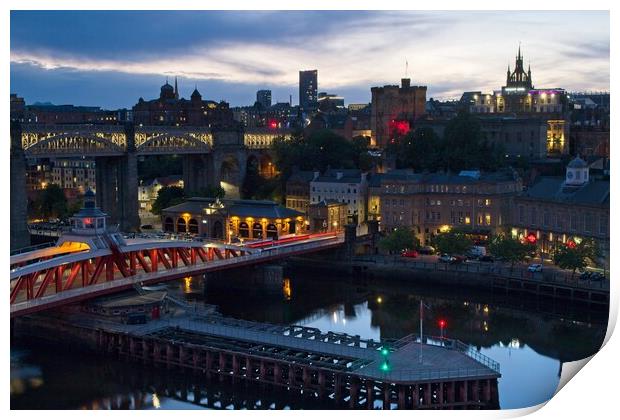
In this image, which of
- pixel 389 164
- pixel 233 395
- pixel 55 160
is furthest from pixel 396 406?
pixel 55 160

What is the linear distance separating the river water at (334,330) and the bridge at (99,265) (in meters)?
1.47

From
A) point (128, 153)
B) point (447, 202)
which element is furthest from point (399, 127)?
point (447, 202)

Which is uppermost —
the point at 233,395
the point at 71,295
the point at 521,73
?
the point at 521,73

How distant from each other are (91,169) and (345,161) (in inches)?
664

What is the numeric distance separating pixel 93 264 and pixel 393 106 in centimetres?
4018

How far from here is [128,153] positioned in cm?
4744

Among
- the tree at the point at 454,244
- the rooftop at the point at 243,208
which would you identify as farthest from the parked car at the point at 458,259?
the rooftop at the point at 243,208

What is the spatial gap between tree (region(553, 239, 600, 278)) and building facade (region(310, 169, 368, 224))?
1353cm

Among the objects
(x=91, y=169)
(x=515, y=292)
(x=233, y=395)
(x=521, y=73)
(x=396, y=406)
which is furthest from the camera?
(x=521, y=73)

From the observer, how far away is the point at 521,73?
261ft

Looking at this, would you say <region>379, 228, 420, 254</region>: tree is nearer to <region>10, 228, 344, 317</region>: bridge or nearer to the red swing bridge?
<region>10, 228, 344, 317</region>: bridge

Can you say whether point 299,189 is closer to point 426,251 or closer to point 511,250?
point 426,251

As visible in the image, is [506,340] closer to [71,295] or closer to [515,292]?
[515,292]

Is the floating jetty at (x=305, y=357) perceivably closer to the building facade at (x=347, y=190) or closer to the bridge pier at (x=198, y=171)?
the building facade at (x=347, y=190)
